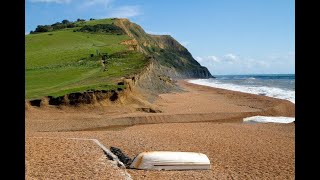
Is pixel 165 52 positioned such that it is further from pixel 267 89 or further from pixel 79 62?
pixel 79 62

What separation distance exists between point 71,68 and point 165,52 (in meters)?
107

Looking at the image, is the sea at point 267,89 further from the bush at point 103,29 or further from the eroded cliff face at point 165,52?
the bush at point 103,29

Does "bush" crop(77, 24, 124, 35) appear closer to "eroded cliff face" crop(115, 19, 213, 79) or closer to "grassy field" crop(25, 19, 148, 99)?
"eroded cliff face" crop(115, 19, 213, 79)

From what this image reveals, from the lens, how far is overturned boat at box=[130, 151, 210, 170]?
1169 centimetres

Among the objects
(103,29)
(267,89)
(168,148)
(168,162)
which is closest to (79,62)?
(267,89)

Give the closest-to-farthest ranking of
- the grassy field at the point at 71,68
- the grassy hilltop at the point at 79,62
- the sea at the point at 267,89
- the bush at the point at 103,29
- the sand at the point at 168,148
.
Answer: the sand at the point at 168,148 → the sea at the point at 267,89 → the grassy field at the point at 71,68 → the grassy hilltop at the point at 79,62 → the bush at the point at 103,29

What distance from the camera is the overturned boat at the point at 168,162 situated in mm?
11688

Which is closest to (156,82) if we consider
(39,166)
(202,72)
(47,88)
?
(47,88)

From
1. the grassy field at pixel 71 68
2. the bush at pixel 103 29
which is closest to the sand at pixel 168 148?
the grassy field at pixel 71 68

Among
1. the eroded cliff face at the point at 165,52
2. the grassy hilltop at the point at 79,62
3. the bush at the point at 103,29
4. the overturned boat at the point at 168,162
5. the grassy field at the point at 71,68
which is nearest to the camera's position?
the overturned boat at the point at 168,162

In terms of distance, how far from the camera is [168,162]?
462 inches

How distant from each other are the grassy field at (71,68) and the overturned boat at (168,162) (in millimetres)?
21044

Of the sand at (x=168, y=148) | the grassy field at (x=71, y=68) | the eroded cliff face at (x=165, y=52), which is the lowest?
the sand at (x=168, y=148)
